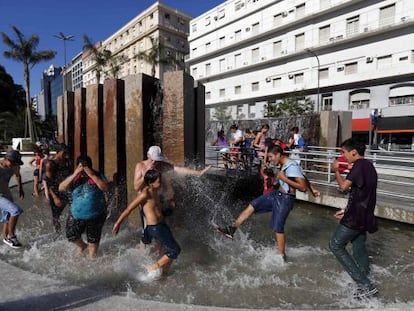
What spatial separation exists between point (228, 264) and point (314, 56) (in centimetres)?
3392

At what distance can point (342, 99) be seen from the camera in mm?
32438

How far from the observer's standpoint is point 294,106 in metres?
33.7

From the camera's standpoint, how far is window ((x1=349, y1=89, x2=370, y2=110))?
30922 mm

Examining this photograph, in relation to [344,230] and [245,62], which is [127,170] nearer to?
[344,230]

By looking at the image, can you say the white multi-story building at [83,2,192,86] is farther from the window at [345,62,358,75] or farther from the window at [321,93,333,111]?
the window at [345,62,358,75]

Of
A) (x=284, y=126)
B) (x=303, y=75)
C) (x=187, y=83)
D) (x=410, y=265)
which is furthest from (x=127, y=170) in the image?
(x=303, y=75)

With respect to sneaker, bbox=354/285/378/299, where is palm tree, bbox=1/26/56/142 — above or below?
above

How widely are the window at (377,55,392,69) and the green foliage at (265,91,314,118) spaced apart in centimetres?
727

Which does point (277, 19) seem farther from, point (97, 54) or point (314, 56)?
point (97, 54)

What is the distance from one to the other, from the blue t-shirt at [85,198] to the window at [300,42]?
3533 centimetres

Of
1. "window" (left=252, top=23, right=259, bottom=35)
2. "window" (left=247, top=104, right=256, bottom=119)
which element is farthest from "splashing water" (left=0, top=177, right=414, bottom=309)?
"window" (left=252, top=23, right=259, bottom=35)

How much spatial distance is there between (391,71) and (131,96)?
94.3 feet

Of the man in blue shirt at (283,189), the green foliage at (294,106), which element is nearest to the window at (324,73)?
the green foliage at (294,106)

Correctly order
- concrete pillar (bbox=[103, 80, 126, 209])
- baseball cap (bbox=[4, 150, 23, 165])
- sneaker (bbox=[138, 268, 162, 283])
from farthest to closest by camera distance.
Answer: concrete pillar (bbox=[103, 80, 126, 209]) → baseball cap (bbox=[4, 150, 23, 165]) → sneaker (bbox=[138, 268, 162, 283])
